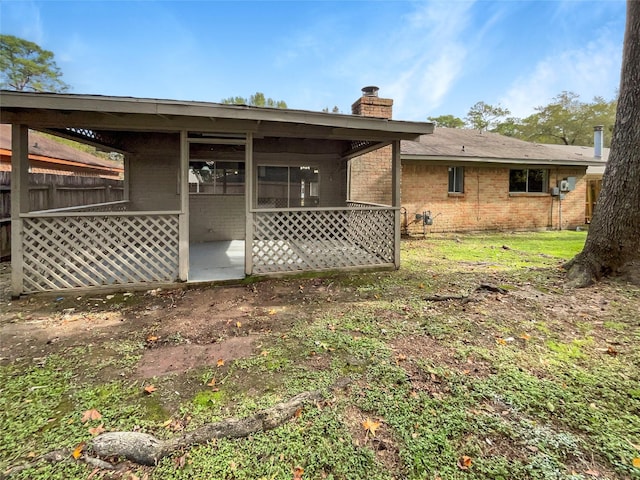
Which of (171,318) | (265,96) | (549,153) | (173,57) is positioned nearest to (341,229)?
(171,318)

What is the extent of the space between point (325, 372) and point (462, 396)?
1042 mm

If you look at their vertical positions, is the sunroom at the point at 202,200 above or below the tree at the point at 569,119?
below

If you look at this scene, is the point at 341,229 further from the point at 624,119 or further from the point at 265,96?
the point at 265,96

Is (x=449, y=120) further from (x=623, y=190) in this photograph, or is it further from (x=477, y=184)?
(x=623, y=190)

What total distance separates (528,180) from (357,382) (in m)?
13.2

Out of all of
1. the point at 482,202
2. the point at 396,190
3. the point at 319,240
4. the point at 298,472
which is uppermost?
the point at 482,202

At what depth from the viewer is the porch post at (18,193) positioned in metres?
4.51

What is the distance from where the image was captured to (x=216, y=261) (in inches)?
275

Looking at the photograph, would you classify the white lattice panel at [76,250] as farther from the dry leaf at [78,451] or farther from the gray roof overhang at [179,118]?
the dry leaf at [78,451]

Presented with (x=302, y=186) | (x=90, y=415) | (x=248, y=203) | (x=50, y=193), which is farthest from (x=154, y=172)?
(x=90, y=415)

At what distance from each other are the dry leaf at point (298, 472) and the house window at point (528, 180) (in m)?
13.3

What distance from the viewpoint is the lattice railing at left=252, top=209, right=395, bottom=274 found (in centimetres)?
590

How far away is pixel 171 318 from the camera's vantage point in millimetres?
4102

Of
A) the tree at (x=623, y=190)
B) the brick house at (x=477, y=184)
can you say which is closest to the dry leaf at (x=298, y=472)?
the tree at (x=623, y=190)
